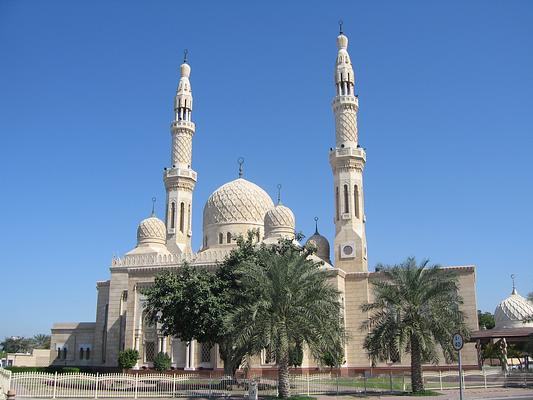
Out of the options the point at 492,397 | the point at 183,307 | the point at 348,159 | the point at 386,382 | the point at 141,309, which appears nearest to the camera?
the point at 492,397

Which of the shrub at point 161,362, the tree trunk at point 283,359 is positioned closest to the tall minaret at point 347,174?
the shrub at point 161,362

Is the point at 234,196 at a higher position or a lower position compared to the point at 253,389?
higher

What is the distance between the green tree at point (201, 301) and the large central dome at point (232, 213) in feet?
52.1

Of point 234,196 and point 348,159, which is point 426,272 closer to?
point 348,159

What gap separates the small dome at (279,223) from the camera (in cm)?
4112

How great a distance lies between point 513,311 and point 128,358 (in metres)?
26.2

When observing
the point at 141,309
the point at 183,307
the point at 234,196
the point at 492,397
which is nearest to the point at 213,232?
the point at 234,196

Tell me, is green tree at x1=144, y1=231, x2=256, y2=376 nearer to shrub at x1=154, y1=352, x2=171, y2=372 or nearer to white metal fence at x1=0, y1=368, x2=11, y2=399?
shrub at x1=154, y1=352, x2=171, y2=372

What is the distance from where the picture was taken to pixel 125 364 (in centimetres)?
3603

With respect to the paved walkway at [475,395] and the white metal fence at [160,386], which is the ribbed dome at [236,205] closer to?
the white metal fence at [160,386]

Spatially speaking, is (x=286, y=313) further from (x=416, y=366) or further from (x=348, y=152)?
(x=348, y=152)

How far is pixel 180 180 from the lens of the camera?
45.3 metres

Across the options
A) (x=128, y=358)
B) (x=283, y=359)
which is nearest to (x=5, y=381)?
(x=283, y=359)

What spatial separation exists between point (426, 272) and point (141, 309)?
20.5 meters
